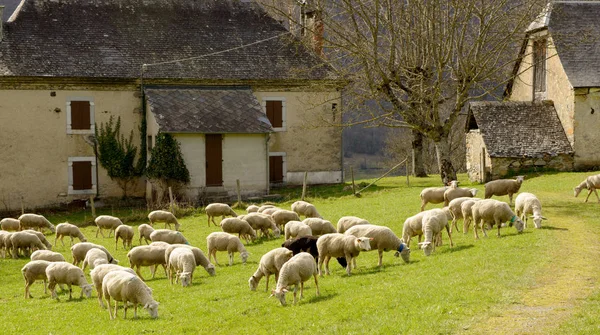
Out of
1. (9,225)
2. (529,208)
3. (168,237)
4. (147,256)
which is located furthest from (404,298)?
(9,225)

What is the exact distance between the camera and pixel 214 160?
38.9 metres

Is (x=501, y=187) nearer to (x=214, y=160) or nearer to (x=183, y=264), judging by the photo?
(x=183, y=264)

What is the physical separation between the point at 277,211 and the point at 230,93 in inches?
637

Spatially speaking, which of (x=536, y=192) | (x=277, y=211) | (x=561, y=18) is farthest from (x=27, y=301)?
(x=561, y=18)

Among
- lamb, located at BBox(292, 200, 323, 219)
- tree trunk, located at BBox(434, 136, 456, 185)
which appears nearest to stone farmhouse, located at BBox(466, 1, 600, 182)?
tree trunk, located at BBox(434, 136, 456, 185)

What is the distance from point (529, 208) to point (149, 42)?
2549 centimetres

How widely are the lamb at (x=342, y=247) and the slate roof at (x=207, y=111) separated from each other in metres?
20.5

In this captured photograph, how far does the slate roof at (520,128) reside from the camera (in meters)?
37.4

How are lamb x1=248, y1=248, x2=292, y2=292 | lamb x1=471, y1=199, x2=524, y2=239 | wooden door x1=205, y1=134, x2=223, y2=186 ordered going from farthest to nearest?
1. wooden door x1=205, y1=134, x2=223, y2=186
2. lamb x1=471, y1=199, x2=524, y2=239
3. lamb x1=248, y1=248, x2=292, y2=292

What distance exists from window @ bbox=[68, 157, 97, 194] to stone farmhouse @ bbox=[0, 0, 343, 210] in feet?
0.16

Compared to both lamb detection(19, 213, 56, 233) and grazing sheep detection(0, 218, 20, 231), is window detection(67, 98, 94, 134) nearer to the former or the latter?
lamb detection(19, 213, 56, 233)

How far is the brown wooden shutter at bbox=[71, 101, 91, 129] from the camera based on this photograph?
39562 millimetres

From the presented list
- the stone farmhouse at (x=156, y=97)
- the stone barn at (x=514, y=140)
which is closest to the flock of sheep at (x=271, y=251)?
the stone barn at (x=514, y=140)

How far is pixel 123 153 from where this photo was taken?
4016 centimetres
